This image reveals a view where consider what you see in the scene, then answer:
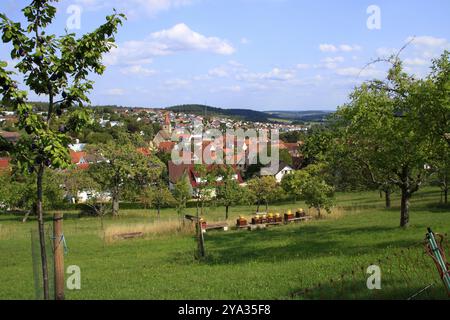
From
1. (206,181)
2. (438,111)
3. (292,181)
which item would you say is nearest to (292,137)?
(292,181)

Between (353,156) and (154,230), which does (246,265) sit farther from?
(154,230)

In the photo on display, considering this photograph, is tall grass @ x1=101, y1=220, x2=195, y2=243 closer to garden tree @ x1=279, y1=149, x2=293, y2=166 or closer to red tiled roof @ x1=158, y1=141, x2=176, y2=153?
red tiled roof @ x1=158, y1=141, x2=176, y2=153

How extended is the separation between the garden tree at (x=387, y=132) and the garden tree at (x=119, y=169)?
2822 centimetres

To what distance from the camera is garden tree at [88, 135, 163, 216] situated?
152ft

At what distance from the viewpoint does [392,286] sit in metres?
9.54

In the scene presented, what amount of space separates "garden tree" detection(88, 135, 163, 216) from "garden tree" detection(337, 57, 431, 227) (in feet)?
92.6

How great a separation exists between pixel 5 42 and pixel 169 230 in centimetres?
2077

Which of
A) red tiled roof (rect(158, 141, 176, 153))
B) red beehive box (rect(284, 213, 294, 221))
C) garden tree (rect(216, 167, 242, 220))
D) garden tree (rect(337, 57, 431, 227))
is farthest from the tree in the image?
red tiled roof (rect(158, 141, 176, 153))

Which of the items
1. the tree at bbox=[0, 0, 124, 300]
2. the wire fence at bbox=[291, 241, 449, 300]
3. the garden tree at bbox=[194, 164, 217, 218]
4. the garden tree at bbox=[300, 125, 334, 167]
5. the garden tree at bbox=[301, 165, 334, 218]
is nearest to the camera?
the tree at bbox=[0, 0, 124, 300]

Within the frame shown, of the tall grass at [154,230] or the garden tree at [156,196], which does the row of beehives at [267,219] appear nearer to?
the tall grass at [154,230]

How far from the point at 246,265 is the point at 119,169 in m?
33.5

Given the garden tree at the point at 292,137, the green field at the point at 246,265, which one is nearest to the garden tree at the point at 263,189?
the green field at the point at 246,265

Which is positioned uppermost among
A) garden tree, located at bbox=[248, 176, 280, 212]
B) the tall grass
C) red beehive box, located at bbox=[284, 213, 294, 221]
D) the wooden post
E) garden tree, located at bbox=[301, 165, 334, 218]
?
the wooden post
